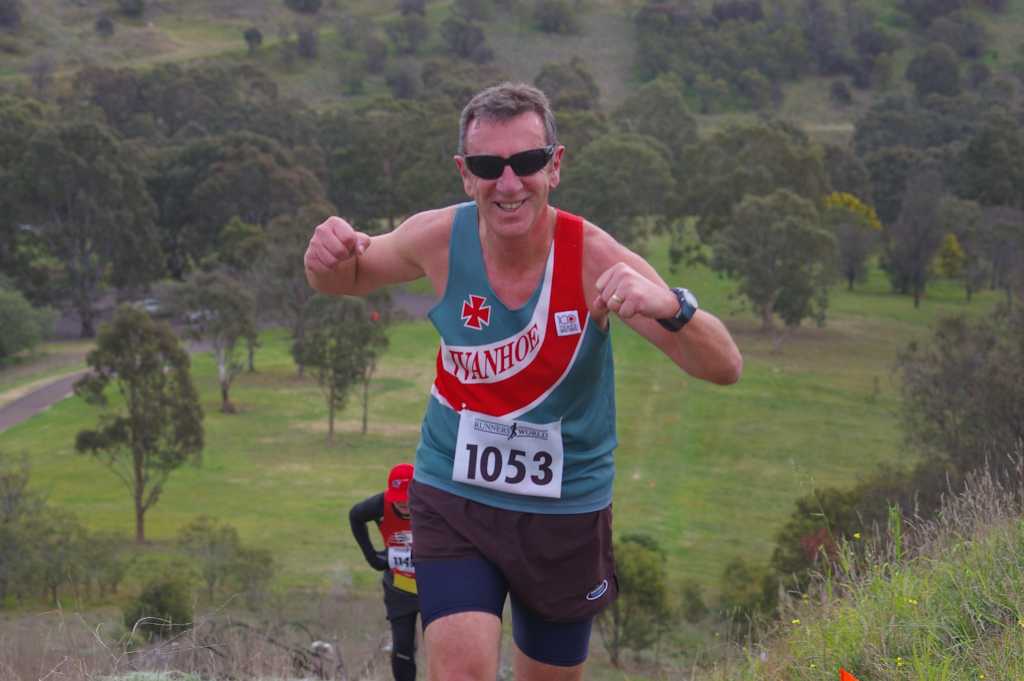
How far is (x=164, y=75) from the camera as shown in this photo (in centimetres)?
6850

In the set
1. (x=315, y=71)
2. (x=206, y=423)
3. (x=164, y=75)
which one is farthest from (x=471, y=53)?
(x=206, y=423)

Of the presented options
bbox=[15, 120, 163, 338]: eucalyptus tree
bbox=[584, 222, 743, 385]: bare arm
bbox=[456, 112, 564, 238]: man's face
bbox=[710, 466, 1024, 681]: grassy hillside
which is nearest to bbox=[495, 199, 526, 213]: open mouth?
bbox=[456, 112, 564, 238]: man's face

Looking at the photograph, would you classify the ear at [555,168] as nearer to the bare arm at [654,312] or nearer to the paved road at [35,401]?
the bare arm at [654,312]

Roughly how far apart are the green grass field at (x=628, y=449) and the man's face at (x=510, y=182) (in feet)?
62.5

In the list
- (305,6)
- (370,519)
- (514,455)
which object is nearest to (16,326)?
(370,519)

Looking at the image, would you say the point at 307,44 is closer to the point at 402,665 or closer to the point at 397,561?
the point at 397,561

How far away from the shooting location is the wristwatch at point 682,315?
3.20 m

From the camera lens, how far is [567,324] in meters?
3.44

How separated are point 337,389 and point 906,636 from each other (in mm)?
31683

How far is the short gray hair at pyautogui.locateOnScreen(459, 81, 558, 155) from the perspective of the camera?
11.5ft

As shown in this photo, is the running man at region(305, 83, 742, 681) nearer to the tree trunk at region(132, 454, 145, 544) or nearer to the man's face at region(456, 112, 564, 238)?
the man's face at region(456, 112, 564, 238)

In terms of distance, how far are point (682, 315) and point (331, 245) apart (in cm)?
110

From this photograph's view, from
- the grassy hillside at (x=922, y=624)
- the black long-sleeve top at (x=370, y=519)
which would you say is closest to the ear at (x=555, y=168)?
the grassy hillside at (x=922, y=624)

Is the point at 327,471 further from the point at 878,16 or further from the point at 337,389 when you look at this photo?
the point at 878,16
